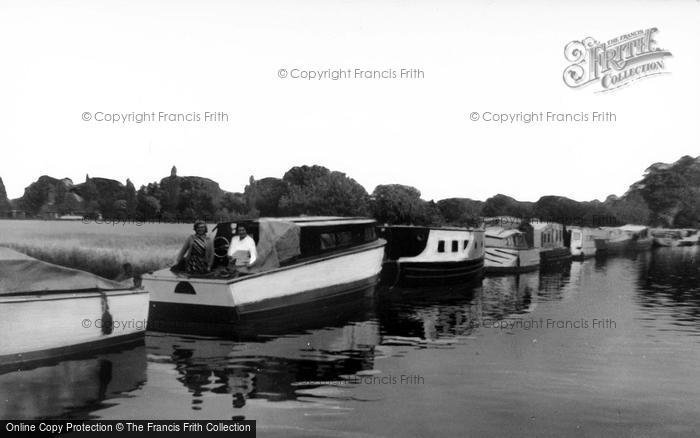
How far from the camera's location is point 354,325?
39.4 ft

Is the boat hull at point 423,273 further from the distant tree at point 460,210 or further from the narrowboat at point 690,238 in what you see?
the narrowboat at point 690,238

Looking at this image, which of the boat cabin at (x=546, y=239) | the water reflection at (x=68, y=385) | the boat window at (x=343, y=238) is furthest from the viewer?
the boat cabin at (x=546, y=239)

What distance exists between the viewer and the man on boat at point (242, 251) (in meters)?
11.1

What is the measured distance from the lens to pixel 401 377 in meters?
8.42

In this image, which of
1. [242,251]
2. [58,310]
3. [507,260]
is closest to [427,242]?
[507,260]

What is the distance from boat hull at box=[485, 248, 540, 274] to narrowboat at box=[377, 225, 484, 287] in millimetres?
3581

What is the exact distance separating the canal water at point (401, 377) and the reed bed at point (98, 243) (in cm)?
164

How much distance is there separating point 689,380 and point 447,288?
9.73 m

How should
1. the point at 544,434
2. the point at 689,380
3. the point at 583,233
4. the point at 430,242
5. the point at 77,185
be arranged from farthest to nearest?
the point at 583,233, the point at 430,242, the point at 77,185, the point at 689,380, the point at 544,434

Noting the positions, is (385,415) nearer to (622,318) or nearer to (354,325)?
(354,325)

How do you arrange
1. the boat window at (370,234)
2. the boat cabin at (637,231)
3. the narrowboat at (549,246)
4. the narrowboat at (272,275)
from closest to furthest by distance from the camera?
the narrowboat at (272,275) < the boat window at (370,234) < the boat cabin at (637,231) < the narrowboat at (549,246)

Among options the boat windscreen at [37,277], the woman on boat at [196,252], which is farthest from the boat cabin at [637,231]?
the boat windscreen at [37,277]

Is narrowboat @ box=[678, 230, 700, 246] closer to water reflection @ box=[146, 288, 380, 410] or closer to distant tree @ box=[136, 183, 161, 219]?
water reflection @ box=[146, 288, 380, 410]

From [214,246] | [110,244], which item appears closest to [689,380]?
[214,246]
